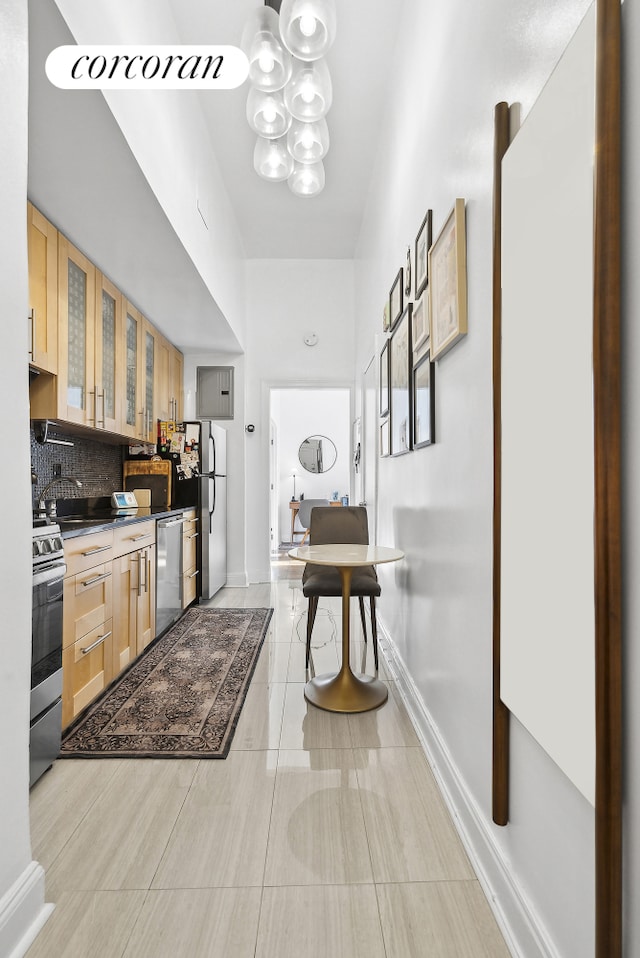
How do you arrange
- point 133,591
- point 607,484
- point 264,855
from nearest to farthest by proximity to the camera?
point 607,484 → point 264,855 → point 133,591

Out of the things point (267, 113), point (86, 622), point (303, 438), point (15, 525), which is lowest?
point (86, 622)

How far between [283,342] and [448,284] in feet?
12.5

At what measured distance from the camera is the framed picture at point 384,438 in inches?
125

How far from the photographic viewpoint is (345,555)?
8.00 feet

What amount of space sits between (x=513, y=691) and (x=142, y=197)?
246 centimetres

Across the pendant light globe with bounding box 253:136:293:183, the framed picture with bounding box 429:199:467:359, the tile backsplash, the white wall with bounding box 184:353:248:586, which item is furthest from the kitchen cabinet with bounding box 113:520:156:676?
the pendant light globe with bounding box 253:136:293:183

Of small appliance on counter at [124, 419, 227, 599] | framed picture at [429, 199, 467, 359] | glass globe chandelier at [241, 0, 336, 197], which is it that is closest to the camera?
framed picture at [429, 199, 467, 359]

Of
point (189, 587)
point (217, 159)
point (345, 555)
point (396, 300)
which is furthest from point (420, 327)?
point (189, 587)

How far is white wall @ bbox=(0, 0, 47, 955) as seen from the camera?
1.11m

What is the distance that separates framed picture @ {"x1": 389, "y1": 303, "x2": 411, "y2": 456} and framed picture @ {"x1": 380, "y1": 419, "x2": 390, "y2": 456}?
0.16m

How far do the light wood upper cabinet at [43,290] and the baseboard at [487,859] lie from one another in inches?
91.9

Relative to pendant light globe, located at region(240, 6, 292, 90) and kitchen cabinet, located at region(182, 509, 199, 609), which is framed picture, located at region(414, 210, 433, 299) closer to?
pendant light globe, located at region(240, 6, 292, 90)

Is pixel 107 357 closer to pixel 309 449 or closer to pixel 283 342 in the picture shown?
pixel 283 342

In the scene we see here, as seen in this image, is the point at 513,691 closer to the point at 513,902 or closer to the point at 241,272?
the point at 513,902
